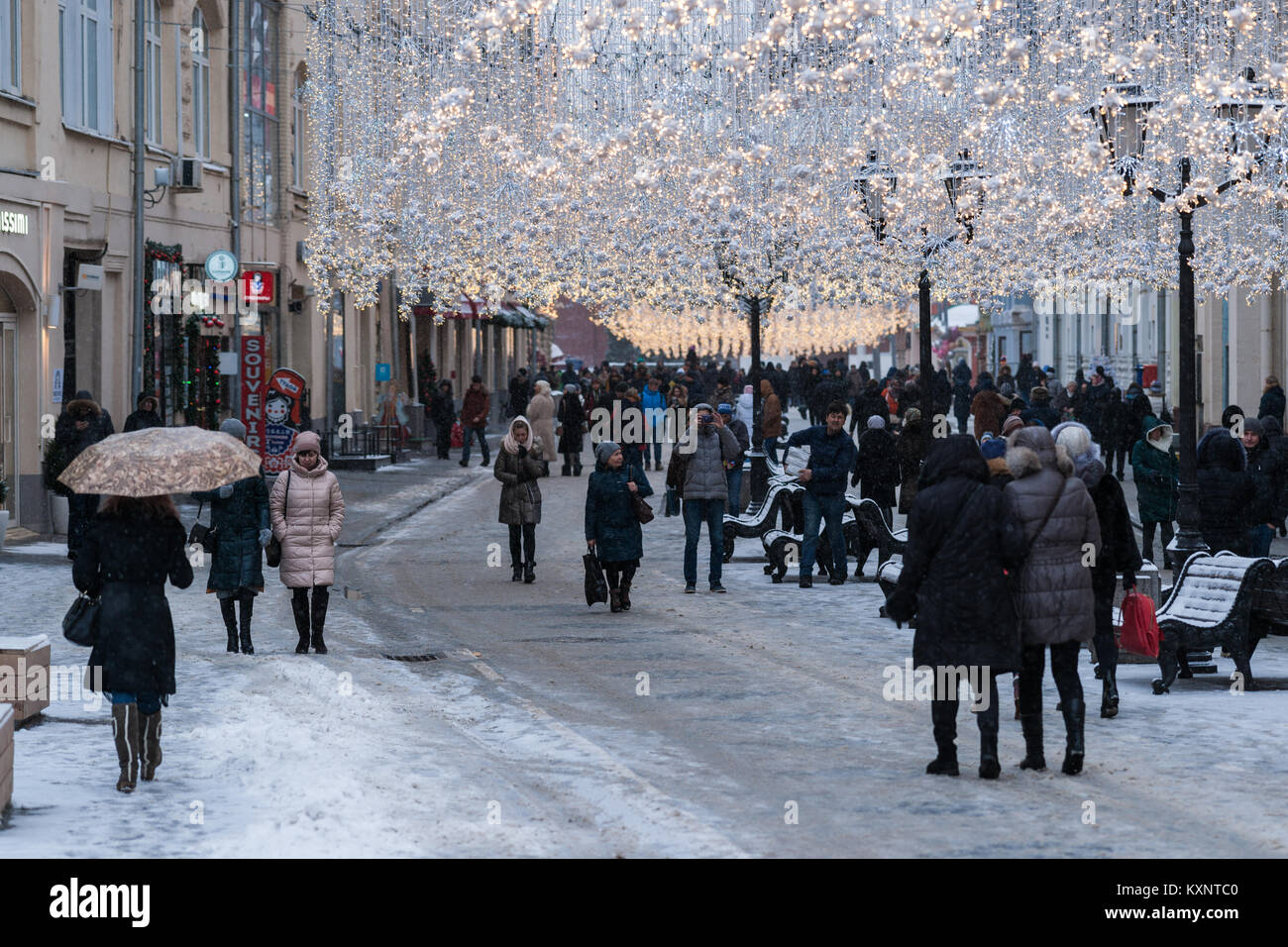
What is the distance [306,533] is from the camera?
571 inches

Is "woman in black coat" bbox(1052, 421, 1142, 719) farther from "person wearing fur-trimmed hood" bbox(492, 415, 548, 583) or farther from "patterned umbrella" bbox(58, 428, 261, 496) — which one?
"person wearing fur-trimmed hood" bbox(492, 415, 548, 583)

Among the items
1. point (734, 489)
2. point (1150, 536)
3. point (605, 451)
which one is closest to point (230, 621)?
point (605, 451)

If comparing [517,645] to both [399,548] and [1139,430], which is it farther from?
[1139,430]

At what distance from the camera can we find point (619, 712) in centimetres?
1210

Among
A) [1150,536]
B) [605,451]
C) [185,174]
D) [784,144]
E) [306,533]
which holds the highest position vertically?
[784,144]

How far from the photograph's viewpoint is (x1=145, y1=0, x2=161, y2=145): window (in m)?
28.8

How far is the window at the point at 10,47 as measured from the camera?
74.5ft

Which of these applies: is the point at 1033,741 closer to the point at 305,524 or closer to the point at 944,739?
the point at 944,739

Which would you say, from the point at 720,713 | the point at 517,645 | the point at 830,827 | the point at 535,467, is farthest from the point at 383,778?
the point at 535,467

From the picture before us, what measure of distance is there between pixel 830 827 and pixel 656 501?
72.4 ft

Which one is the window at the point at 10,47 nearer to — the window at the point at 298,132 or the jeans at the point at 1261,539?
the jeans at the point at 1261,539

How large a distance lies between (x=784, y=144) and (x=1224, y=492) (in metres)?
13.4

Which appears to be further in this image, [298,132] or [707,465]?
[298,132]

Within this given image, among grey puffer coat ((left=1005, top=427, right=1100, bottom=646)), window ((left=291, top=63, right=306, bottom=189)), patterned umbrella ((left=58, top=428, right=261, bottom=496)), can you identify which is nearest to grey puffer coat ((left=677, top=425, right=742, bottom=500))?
grey puffer coat ((left=1005, top=427, right=1100, bottom=646))
